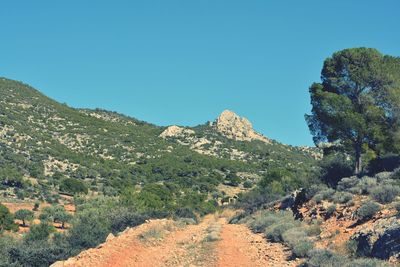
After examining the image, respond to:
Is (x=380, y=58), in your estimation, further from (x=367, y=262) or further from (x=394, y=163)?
(x=367, y=262)

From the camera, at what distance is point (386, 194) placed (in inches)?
850

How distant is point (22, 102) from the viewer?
101500mm

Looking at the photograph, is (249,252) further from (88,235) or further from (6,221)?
(6,221)

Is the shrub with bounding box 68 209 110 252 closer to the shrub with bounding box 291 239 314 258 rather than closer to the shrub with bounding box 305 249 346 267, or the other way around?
the shrub with bounding box 291 239 314 258

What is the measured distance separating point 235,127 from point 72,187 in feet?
227

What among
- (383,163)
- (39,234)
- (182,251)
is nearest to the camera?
(182,251)

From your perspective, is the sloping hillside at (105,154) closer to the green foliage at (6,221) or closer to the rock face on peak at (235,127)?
the rock face on peak at (235,127)

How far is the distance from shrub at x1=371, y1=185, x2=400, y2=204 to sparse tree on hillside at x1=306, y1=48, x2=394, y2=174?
1114 cm

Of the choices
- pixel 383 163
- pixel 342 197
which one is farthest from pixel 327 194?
pixel 383 163

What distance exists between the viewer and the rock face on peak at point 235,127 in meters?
123

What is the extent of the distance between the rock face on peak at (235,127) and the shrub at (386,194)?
99.4 m

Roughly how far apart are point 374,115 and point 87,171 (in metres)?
49.7

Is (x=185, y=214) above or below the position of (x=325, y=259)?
above

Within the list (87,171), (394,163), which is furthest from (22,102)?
(394,163)
